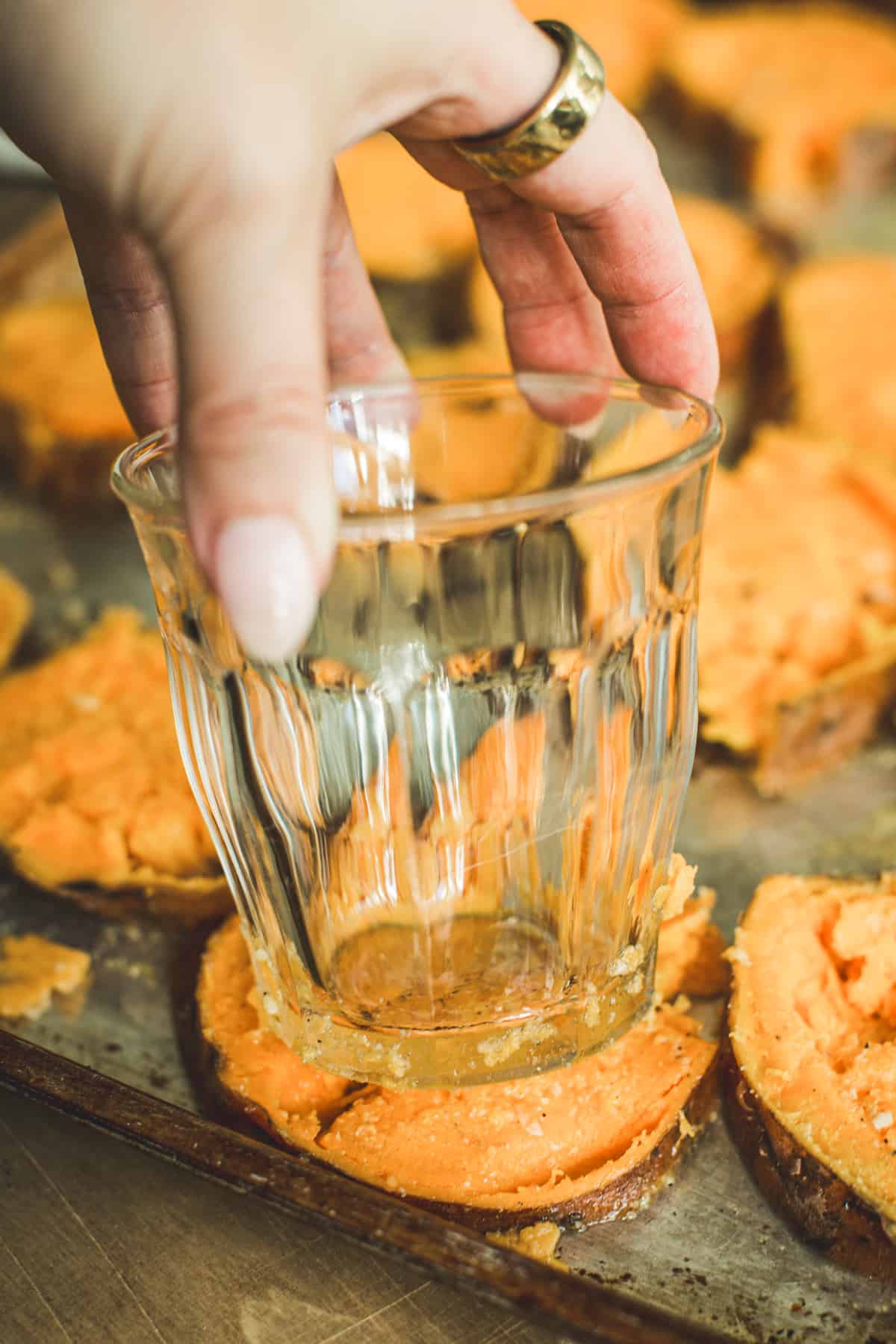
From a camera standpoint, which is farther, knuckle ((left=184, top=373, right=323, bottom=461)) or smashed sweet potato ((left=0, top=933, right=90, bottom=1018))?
smashed sweet potato ((left=0, top=933, right=90, bottom=1018))

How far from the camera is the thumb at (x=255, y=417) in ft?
1.02

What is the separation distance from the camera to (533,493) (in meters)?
0.44

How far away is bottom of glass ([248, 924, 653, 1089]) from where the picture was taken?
47cm

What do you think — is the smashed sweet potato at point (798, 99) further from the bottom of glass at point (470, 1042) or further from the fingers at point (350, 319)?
the bottom of glass at point (470, 1042)

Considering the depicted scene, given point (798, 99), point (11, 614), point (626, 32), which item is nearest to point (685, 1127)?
point (11, 614)

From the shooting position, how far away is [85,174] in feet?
1.16

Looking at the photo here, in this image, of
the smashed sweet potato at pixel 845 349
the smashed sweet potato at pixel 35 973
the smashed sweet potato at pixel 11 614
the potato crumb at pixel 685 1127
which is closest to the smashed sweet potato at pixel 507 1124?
the potato crumb at pixel 685 1127

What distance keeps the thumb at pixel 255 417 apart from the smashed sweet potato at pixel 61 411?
77cm

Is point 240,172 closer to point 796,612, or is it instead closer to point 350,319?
point 350,319

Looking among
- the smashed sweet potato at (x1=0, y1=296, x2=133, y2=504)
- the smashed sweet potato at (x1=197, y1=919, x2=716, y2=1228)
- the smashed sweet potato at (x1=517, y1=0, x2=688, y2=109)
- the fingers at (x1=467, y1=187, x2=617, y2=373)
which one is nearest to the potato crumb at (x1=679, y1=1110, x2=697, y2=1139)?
the smashed sweet potato at (x1=197, y1=919, x2=716, y2=1228)

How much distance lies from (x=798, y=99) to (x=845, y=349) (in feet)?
1.40

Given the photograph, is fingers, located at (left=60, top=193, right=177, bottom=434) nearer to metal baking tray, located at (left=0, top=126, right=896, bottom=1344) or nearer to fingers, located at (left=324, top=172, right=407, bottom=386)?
fingers, located at (left=324, top=172, right=407, bottom=386)

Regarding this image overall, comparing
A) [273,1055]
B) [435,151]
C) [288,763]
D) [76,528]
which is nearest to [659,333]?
[435,151]

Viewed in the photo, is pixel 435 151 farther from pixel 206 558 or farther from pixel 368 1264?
pixel 368 1264
